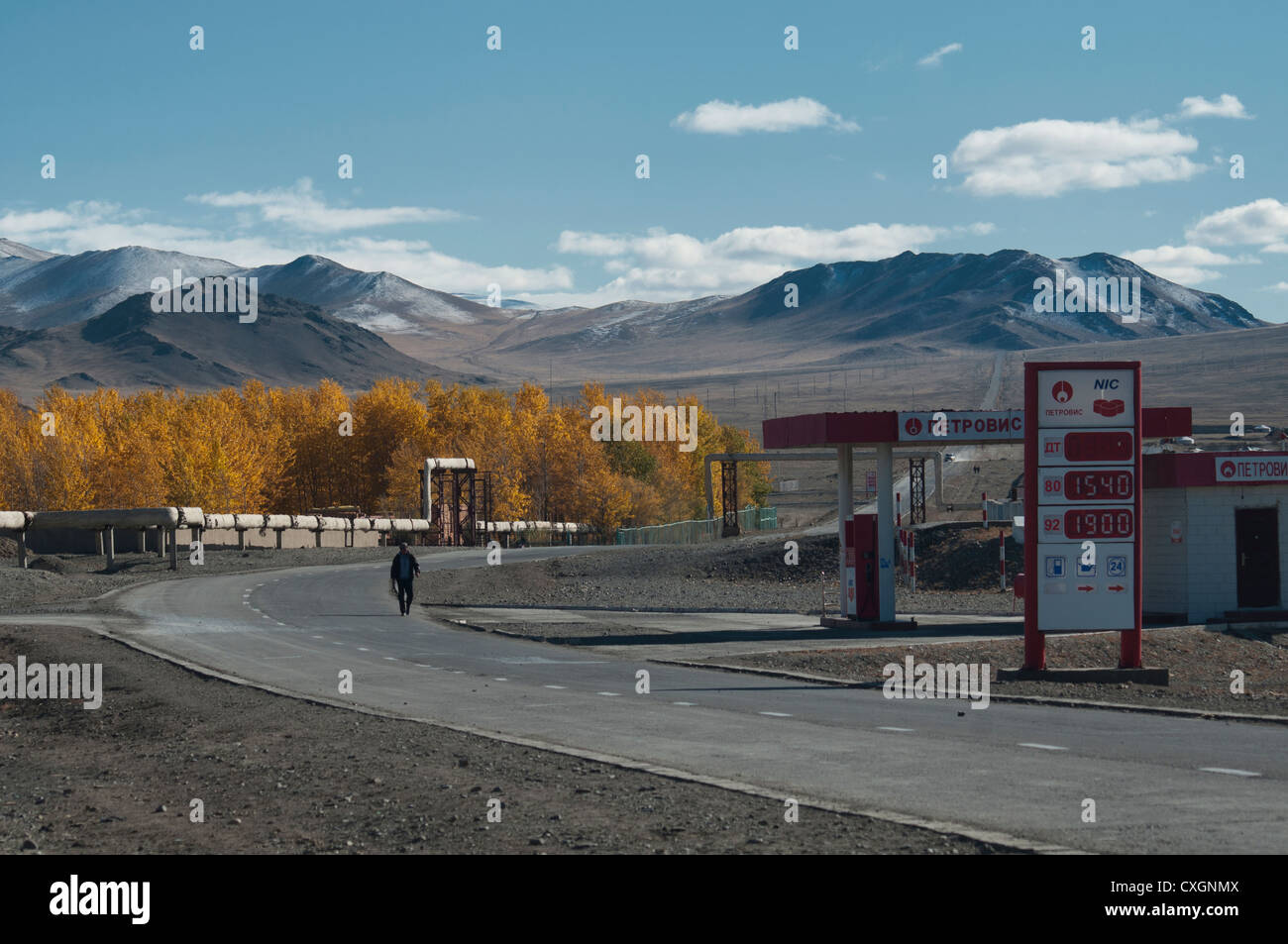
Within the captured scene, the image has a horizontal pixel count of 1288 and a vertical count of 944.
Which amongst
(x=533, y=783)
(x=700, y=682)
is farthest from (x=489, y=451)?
(x=533, y=783)

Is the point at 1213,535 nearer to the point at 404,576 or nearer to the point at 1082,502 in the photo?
the point at 1082,502

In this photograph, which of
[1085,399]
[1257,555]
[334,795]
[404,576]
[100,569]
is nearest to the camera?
[334,795]

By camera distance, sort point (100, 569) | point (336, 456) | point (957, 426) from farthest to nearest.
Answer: point (336, 456) < point (100, 569) < point (957, 426)

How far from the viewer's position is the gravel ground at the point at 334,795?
8.94 metres

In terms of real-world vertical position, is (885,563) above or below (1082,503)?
below

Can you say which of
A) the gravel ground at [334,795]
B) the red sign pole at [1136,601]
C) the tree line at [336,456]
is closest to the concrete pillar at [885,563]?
the red sign pole at [1136,601]

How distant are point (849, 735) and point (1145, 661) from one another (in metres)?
11.5

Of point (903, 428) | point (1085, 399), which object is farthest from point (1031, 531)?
point (903, 428)

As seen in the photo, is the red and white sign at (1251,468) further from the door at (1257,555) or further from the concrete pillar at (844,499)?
the concrete pillar at (844,499)

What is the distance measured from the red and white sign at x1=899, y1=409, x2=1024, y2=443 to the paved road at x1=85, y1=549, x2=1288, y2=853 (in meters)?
8.60

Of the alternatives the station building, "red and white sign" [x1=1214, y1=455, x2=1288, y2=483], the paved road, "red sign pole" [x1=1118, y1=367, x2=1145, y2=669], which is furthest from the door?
the paved road

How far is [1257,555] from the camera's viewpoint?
98.1 feet

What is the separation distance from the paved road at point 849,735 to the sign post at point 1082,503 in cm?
354
